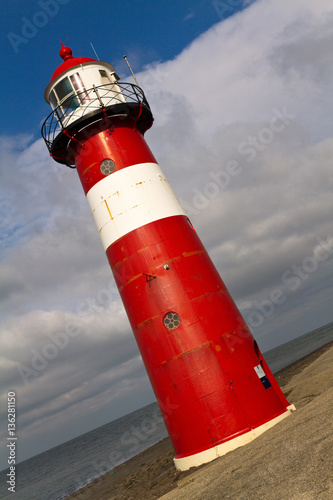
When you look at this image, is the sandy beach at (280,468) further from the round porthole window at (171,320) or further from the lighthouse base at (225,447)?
the round porthole window at (171,320)

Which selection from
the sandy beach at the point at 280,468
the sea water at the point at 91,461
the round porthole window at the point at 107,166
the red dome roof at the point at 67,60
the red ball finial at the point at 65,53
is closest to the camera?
the sandy beach at the point at 280,468

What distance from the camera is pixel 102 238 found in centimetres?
1100

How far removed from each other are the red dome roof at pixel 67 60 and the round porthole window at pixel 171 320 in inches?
342

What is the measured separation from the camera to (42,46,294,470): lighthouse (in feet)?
28.7

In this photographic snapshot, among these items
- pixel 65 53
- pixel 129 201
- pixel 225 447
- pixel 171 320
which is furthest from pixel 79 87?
pixel 225 447

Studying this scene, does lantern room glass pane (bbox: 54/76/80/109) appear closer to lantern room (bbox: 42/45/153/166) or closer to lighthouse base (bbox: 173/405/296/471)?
lantern room (bbox: 42/45/153/166)

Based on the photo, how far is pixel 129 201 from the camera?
10.4 meters

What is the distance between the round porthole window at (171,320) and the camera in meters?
9.30

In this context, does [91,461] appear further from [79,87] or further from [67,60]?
[67,60]

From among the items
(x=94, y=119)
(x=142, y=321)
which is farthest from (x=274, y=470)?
(x=94, y=119)

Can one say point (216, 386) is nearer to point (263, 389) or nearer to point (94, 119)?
point (263, 389)

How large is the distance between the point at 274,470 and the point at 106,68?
12605 millimetres

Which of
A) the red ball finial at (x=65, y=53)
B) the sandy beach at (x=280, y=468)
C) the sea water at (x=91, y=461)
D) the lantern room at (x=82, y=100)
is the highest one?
the red ball finial at (x=65, y=53)

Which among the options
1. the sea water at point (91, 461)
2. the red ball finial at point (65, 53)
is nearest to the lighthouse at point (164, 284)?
the red ball finial at point (65, 53)
